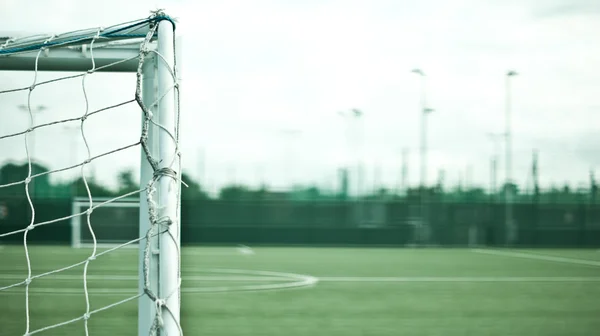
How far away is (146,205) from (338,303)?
456 cm

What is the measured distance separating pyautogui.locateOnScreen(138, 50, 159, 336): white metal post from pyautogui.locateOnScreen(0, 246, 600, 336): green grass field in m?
2.86

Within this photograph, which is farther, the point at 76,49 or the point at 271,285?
the point at 271,285

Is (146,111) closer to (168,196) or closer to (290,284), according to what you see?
(168,196)

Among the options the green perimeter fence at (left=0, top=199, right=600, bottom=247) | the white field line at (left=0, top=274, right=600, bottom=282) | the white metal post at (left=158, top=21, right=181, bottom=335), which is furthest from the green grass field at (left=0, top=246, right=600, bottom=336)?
the green perimeter fence at (left=0, top=199, right=600, bottom=247)

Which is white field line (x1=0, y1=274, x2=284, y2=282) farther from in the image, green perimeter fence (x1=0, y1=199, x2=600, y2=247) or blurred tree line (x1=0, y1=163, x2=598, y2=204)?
green perimeter fence (x1=0, y1=199, x2=600, y2=247)

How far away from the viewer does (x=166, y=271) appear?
1.94 m

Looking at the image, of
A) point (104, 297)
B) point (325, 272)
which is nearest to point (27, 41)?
point (104, 297)

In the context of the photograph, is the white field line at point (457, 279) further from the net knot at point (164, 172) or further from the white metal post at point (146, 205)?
the net knot at point (164, 172)

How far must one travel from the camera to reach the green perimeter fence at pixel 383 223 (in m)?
20.9

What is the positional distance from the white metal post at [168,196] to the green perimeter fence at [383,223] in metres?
18.6

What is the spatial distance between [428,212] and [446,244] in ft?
3.84

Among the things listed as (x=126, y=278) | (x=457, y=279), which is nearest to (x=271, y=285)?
(x=126, y=278)

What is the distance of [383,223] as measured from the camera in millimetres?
22094

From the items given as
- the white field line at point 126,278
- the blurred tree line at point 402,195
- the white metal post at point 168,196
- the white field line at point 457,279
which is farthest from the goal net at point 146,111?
the blurred tree line at point 402,195
